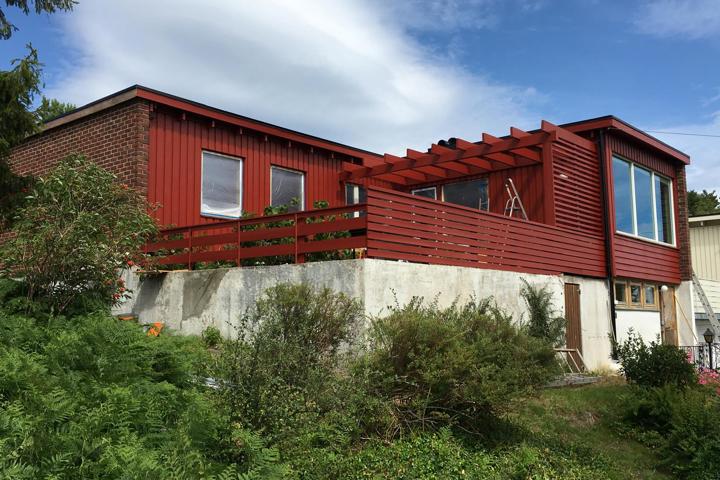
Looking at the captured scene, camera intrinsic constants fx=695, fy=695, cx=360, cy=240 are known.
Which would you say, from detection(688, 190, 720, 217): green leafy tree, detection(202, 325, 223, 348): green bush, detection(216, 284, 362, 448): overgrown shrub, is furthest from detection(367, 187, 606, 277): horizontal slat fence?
detection(688, 190, 720, 217): green leafy tree

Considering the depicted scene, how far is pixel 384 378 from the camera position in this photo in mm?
6531

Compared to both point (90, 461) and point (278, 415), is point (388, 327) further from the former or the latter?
point (90, 461)

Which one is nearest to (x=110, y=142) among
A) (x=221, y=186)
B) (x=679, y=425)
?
(x=221, y=186)

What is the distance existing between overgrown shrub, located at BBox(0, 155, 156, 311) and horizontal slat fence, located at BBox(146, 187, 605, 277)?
1.54 meters

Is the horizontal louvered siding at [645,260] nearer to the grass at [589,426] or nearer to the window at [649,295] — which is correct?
the window at [649,295]

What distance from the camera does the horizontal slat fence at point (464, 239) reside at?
9562 mm

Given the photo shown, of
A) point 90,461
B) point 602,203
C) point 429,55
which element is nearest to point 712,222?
point 602,203

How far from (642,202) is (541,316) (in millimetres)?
6992

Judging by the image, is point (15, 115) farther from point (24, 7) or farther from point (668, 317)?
point (668, 317)

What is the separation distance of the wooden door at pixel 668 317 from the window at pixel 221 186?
37.8 ft

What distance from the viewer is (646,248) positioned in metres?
17.2

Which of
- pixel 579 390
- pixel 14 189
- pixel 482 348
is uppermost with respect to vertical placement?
pixel 14 189

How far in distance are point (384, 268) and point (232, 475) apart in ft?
15.9

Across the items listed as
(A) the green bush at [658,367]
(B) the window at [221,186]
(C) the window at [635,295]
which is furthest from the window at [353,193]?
(A) the green bush at [658,367]
